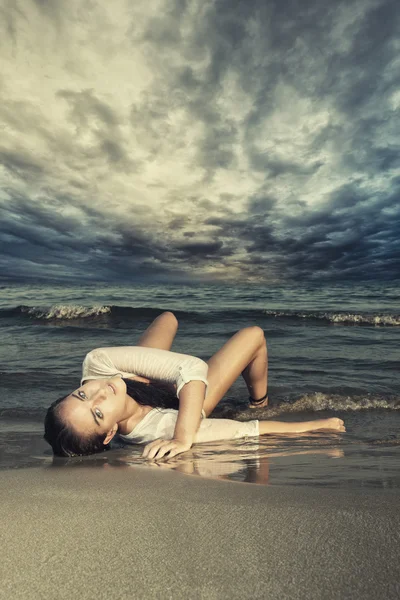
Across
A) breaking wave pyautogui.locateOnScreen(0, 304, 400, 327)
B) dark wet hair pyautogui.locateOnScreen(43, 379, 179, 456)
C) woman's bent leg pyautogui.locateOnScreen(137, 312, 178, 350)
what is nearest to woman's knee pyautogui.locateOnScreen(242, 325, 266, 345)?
woman's bent leg pyautogui.locateOnScreen(137, 312, 178, 350)

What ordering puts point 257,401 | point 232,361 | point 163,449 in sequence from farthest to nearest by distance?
point 257,401 < point 232,361 < point 163,449

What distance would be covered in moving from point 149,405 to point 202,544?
91.4 inches

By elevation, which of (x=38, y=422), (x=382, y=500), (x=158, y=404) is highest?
(x=382, y=500)

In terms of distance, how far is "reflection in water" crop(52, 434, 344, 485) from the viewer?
193cm

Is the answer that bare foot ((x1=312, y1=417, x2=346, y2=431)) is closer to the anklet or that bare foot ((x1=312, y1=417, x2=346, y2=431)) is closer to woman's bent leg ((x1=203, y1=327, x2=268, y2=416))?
woman's bent leg ((x1=203, y1=327, x2=268, y2=416))

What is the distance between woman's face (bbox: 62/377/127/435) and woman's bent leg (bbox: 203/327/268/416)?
1.08m

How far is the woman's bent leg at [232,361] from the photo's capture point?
3.56 meters

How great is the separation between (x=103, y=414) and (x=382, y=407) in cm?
343

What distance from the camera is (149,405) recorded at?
3176 millimetres

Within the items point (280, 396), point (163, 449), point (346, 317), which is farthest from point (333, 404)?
point (346, 317)

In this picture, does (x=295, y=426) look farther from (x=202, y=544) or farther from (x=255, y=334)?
(x=202, y=544)

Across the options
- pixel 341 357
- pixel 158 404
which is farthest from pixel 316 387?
pixel 158 404

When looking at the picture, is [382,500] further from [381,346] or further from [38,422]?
[381,346]

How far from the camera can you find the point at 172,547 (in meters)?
0.90
